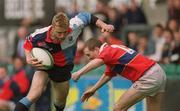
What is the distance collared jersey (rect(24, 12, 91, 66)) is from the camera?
508 inches

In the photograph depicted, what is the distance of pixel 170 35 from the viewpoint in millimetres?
17250

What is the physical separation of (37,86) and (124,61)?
1336 millimetres

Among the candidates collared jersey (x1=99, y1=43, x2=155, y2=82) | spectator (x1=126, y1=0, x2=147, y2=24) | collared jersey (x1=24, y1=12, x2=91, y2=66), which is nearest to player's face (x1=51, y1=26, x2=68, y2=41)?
collared jersey (x1=24, y1=12, x2=91, y2=66)

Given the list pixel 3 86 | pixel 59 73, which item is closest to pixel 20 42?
pixel 3 86

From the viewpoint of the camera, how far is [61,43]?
13000 millimetres

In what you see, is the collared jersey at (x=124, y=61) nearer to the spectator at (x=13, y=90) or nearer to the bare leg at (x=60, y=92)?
the bare leg at (x=60, y=92)

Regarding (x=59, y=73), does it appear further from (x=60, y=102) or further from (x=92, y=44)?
(x=92, y=44)

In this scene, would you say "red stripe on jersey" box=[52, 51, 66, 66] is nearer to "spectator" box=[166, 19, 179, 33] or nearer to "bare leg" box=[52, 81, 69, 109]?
"bare leg" box=[52, 81, 69, 109]

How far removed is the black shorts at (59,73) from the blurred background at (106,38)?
1974 mm

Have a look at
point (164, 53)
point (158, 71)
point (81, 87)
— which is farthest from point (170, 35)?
point (158, 71)

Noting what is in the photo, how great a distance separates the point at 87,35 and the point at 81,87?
12.8 feet

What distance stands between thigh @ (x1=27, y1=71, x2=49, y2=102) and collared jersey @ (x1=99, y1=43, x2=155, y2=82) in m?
0.96

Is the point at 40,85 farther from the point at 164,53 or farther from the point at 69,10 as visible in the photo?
the point at 69,10

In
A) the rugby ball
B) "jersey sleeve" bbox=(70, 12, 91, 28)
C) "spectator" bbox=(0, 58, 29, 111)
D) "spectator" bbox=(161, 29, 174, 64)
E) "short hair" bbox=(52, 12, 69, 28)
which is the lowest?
"spectator" bbox=(0, 58, 29, 111)
